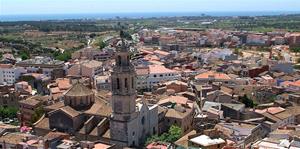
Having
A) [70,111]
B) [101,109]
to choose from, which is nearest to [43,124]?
[70,111]

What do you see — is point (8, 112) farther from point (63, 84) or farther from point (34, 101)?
point (63, 84)

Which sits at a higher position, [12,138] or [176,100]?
[176,100]

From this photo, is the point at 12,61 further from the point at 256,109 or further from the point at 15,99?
the point at 256,109

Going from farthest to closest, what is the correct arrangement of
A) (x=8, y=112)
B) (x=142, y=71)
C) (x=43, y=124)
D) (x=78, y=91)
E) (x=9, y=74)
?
(x=9, y=74)
(x=142, y=71)
(x=8, y=112)
(x=43, y=124)
(x=78, y=91)

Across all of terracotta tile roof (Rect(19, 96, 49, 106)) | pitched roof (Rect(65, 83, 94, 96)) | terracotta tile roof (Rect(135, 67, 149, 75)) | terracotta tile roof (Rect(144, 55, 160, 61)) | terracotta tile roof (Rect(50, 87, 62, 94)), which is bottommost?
terracotta tile roof (Rect(144, 55, 160, 61))

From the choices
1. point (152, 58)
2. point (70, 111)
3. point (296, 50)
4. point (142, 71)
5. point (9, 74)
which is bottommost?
point (296, 50)

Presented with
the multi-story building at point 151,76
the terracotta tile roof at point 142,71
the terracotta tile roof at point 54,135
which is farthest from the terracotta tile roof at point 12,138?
the terracotta tile roof at point 142,71

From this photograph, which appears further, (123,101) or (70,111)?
(70,111)

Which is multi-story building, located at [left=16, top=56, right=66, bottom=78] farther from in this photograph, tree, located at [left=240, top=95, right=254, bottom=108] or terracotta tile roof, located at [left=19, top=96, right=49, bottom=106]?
tree, located at [left=240, top=95, right=254, bottom=108]

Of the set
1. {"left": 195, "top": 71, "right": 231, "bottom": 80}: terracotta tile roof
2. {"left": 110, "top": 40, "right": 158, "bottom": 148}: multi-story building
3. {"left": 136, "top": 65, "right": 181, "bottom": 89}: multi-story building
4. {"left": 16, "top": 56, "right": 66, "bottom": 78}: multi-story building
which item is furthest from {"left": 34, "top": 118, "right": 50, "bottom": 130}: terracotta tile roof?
{"left": 16, "top": 56, "right": 66, "bottom": 78}: multi-story building
